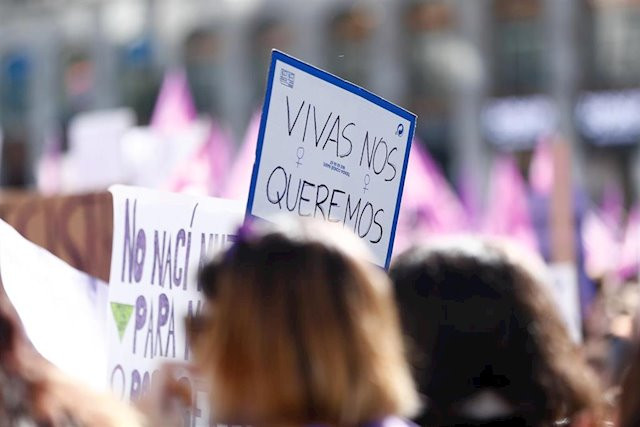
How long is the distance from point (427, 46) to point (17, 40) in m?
18.0

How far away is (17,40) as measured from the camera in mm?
46281

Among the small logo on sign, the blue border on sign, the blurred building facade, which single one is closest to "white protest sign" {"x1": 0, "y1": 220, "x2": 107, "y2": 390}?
the blue border on sign

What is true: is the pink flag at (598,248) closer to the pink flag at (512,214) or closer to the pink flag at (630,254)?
the pink flag at (630,254)

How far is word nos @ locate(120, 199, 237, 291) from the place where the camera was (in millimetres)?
3664

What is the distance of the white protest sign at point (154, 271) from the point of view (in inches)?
143

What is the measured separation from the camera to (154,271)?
12.1 ft

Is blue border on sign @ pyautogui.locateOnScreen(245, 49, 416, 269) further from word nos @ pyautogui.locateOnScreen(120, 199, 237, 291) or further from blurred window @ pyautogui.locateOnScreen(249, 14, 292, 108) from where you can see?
blurred window @ pyautogui.locateOnScreen(249, 14, 292, 108)

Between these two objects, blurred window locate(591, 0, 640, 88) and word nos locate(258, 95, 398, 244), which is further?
blurred window locate(591, 0, 640, 88)

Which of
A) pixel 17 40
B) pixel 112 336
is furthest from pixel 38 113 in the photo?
pixel 112 336

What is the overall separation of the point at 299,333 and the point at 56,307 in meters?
1.49

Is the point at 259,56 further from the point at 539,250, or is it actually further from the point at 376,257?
the point at 376,257

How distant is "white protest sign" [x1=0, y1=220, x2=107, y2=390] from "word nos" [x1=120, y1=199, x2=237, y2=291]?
14 centimetres

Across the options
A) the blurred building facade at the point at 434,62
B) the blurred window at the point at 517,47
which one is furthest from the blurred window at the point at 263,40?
the blurred window at the point at 517,47

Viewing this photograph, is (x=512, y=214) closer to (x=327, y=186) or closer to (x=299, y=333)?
(x=327, y=186)
